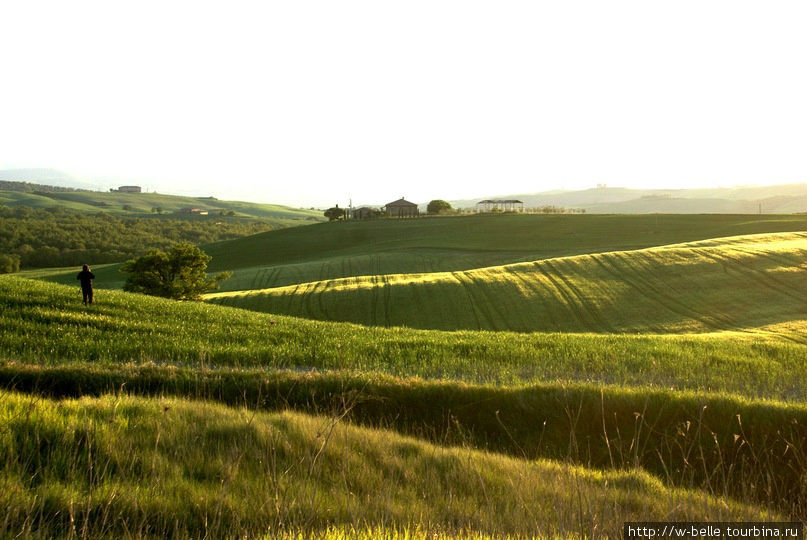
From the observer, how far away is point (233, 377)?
1205 cm

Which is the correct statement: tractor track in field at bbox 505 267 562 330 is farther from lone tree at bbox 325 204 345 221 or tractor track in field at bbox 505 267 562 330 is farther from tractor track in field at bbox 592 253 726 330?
lone tree at bbox 325 204 345 221

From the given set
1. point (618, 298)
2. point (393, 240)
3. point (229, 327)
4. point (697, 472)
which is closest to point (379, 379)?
point (697, 472)

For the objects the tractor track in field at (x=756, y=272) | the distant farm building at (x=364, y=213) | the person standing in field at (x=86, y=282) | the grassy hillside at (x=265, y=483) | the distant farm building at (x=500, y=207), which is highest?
the distant farm building at (x=500, y=207)

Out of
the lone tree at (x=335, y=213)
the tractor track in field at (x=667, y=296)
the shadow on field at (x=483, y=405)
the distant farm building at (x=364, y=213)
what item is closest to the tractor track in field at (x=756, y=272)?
the tractor track in field at (x=667, y=296)

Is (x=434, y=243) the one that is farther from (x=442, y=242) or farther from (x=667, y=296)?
(x=667, y=296)

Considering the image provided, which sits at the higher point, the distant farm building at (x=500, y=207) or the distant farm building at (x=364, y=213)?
the distant farm building at (x=500, y=207)

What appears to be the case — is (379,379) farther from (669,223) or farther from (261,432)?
(669,223)

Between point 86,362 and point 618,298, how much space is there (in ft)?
111

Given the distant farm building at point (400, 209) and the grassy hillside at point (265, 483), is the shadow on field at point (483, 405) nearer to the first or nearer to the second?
the grassy hillside at point (265, 483)

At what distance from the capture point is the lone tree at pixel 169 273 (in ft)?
138

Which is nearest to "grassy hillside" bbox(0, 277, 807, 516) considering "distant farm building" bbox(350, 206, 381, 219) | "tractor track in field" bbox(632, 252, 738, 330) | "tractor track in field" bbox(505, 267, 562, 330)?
"tractor track in field" bbox(632, 252, 738, 330)

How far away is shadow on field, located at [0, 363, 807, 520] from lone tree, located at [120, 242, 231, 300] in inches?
1238

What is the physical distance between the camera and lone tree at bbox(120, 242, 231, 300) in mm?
41938

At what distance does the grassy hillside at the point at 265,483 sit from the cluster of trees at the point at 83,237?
287 ft
